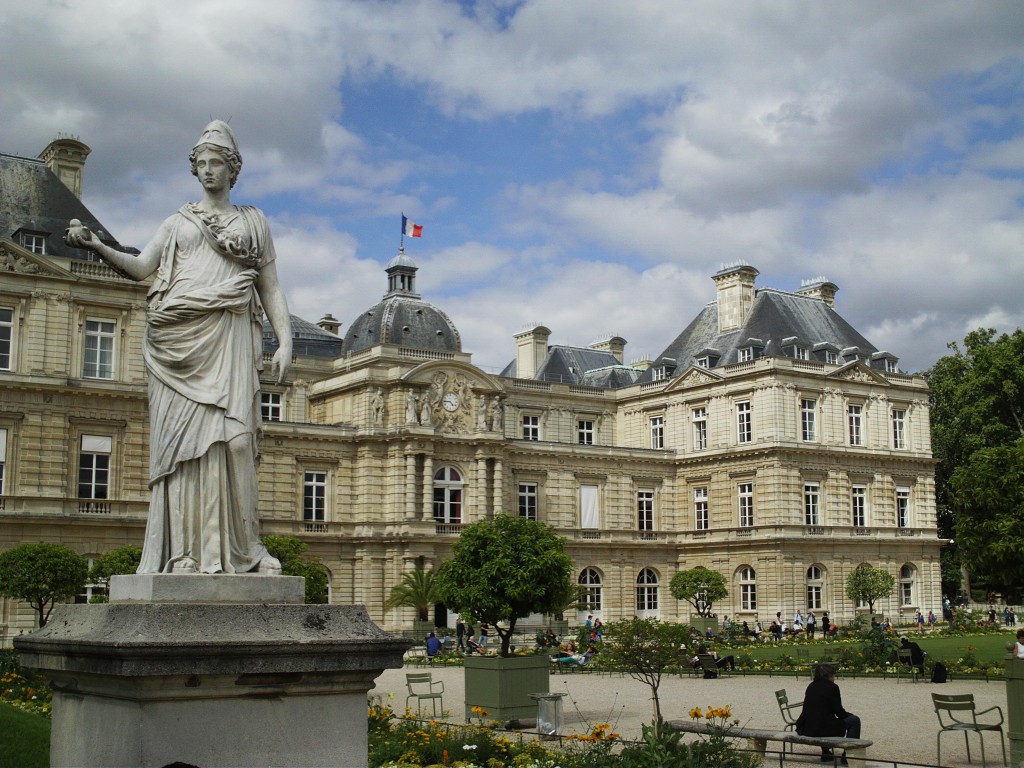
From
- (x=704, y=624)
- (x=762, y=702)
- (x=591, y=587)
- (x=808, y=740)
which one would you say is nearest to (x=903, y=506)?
(x=591, y=587)

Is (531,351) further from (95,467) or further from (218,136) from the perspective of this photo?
(218,136)

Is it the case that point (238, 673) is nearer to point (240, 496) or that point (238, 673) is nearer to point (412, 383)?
point (240, 496)

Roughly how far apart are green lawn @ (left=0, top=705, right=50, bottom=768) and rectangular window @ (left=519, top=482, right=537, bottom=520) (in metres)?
35.2

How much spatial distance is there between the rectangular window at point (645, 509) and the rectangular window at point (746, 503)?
418cm

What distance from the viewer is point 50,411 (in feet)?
119

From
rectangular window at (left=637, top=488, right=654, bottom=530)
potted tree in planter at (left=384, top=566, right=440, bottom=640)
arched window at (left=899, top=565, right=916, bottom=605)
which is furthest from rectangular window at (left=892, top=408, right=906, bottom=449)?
potted tree in planter at (left=384, top=566, right=440, bottom=640)

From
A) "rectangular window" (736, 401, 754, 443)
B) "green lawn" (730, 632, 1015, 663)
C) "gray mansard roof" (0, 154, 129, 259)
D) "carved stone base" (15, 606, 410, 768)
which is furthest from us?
"rectangular window" (736, 401, 754, 443)

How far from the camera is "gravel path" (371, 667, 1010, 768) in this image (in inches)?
617

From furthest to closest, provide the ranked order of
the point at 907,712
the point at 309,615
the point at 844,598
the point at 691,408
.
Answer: the point at 691,408 → the point at 844,598 → the point at 907,712 → the point at 309,615

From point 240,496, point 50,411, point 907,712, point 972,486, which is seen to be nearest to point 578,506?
point 972,486

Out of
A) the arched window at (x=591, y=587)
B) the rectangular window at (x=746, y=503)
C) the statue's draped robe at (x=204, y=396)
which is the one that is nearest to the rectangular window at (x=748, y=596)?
the rectangular window at (x=746, y=503)

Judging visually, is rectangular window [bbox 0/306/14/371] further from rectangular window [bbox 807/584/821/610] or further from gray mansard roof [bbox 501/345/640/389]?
rectangular window [bbox 807/584/821/610]

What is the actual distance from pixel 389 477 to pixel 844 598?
19849 millimetres

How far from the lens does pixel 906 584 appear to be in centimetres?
5316
